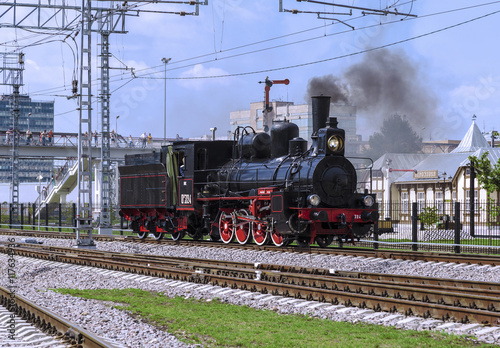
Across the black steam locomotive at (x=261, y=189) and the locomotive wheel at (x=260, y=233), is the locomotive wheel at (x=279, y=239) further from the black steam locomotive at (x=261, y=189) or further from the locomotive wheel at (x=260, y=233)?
the locomotive wheel at (x=260, y=233)

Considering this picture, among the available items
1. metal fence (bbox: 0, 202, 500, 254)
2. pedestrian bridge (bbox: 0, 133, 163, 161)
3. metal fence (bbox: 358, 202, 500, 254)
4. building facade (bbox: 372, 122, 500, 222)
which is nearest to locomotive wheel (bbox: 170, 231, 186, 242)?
metal fence (bbox: 0, 202, 500, 254)

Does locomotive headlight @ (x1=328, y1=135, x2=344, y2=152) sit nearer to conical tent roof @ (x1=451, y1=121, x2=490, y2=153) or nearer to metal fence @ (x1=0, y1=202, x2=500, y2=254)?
metal fence @ (x1=0, y1=202, x2=500, y2=254)

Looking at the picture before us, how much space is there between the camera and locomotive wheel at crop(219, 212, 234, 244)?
79.7 feet

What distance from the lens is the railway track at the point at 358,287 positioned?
1039 centimetres

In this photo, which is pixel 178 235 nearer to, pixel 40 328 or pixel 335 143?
pixel 335 143

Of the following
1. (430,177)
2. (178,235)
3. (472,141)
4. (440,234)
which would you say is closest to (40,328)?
(178,235)

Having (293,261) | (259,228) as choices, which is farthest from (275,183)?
(293,261)

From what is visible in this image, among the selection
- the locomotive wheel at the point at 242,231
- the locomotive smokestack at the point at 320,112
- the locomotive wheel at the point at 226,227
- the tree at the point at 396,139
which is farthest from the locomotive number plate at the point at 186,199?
the tree at the point at 396,139

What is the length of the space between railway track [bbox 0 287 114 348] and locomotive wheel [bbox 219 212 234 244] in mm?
13206

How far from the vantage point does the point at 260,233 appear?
22.6 metres

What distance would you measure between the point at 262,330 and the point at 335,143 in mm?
12255

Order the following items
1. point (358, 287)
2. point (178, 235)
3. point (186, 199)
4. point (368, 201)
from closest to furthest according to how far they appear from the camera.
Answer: point (358, 287)
point (368, 201)
point (186, 199)
point (178, 235)

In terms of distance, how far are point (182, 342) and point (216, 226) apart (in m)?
16.6

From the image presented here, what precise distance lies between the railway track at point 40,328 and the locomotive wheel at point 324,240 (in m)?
11.8
